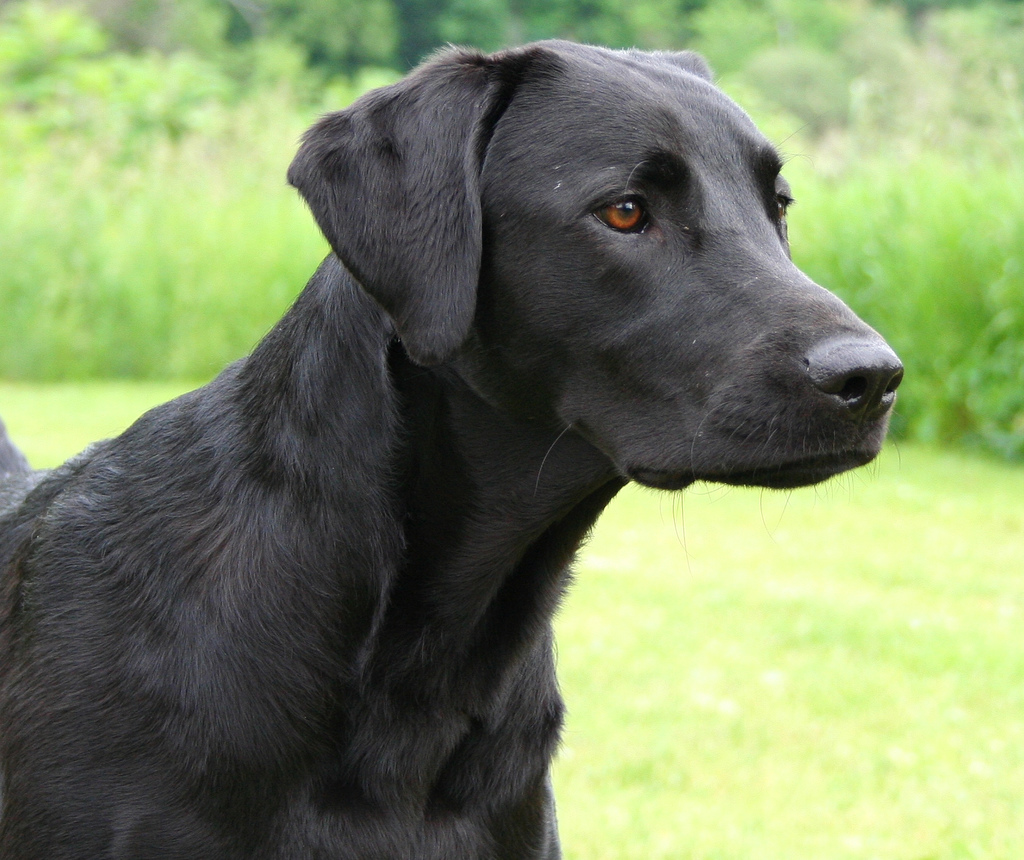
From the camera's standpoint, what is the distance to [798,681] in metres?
5.17

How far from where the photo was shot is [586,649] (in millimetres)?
5535

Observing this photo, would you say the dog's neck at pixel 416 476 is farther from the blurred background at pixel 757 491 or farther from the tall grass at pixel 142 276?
the tall grass at pixel 142 276

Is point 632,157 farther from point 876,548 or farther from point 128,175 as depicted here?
point 128,175

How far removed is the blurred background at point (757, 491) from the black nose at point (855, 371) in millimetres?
861

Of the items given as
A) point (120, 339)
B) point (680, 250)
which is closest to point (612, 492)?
point (680, 250)

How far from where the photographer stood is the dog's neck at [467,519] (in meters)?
2.37

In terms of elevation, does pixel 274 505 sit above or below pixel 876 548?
above

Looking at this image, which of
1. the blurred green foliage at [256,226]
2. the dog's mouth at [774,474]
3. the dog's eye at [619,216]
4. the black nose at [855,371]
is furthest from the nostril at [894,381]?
the blurred green foliage at [256,226]

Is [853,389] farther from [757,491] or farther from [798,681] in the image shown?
[757,491]

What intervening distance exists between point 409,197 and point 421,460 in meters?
0.48

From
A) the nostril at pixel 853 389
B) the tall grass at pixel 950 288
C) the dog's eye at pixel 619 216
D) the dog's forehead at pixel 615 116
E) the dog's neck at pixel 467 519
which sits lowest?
the tall grass at pixel 950 288

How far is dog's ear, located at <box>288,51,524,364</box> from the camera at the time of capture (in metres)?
2.23

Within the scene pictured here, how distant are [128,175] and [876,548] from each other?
33.1ft

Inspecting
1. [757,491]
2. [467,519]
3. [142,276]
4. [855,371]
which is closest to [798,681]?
[467,519]
